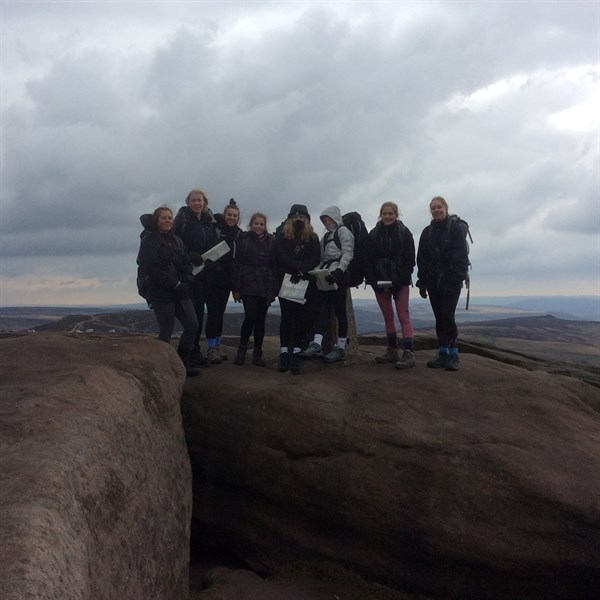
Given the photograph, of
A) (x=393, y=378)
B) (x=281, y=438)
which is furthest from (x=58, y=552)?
(x=393, y=378)

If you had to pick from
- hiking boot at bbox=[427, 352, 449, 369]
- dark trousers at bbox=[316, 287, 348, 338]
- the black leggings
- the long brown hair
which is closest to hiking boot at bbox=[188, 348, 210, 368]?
dark trousers at bbox=[316, 287, 348, 338]

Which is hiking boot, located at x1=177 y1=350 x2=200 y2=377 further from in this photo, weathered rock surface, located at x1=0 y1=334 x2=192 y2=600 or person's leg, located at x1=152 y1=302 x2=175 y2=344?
weathered rock surface, located at x1=0 y1=334 x2=192 y2=600

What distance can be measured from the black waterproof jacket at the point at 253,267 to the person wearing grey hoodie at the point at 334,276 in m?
0.93

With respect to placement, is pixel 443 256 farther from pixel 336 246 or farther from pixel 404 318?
pixel 336 246

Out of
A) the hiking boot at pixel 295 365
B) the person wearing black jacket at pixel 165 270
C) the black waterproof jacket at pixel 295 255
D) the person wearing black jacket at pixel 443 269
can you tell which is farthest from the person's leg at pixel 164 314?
the person wearing black jacket at pixel 443 269

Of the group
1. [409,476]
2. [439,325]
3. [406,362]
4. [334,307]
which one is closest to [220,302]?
[334,307]

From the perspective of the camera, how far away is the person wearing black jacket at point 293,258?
920cm

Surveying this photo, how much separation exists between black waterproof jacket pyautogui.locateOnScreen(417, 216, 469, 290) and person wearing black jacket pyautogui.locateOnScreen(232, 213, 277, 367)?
2645 mm

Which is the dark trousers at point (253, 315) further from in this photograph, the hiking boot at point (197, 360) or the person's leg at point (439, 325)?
the person's leg at point (439, 325)

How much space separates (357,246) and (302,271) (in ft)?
3.69

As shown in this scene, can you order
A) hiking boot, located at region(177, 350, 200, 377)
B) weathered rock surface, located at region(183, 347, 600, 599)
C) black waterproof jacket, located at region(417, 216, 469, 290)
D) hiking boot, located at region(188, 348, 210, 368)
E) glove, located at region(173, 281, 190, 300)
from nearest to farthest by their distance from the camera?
weathered rock surface, located at region(183, 347, 600, 599)
glove, located at region(173, 281, 190, 300)
black waterproof jacket, located at region(417, 216, 469, 290)
hiking boot, located at region(177, 350, 200, 377)
hiking boot, located at region(188, 348, 210, 368)

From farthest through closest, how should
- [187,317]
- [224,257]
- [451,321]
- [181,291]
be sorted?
[224,257] → [451,321] → [187,317] → [181,291]

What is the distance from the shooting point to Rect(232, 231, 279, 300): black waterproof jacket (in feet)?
30.0

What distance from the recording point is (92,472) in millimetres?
4582
